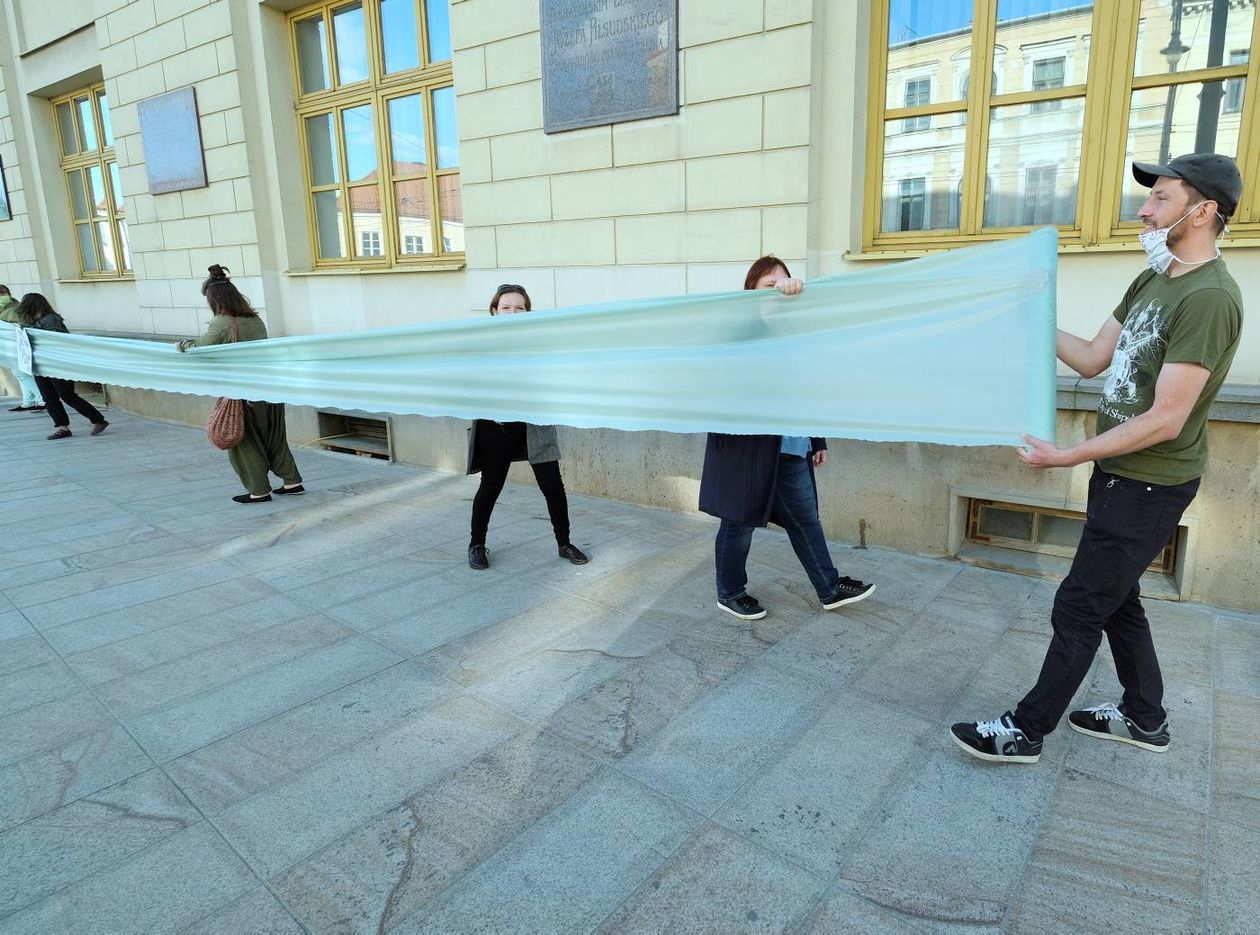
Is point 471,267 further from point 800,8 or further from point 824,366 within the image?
point 824,366

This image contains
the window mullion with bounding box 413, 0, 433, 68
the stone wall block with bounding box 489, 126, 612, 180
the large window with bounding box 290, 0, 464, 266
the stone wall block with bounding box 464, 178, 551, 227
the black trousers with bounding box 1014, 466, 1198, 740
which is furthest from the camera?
the large window with bounding box 290, 0, 464, 266

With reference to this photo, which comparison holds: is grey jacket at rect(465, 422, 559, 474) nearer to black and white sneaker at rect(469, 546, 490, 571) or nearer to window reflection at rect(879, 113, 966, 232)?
black and white sneaker at rect(469, 546, 490, 571)

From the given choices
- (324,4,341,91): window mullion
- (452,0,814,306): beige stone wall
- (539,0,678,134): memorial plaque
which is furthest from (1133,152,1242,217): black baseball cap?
(324,4,341,91): window mullion

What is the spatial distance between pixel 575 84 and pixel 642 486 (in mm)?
2899

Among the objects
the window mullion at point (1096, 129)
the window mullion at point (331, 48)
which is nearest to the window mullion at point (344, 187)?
the window mullion at point (331, 48)

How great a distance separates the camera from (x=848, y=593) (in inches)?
148

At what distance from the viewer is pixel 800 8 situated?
14.6ft

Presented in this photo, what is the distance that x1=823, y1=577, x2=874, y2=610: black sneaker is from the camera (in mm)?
3715

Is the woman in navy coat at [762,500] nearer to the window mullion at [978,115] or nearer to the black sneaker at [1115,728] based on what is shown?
the black sneaker at [1115,728]

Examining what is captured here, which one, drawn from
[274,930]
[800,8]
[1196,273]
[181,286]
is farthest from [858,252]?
[181,286]

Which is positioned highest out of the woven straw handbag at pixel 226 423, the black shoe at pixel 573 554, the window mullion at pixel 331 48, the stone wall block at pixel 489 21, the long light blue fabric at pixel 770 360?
the window mullion at pixel 331 48

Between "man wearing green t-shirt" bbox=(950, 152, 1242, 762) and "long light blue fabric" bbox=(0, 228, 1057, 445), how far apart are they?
0.85ft

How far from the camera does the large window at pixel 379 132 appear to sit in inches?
268

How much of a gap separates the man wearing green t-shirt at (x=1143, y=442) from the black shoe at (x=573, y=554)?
2.37 meters
